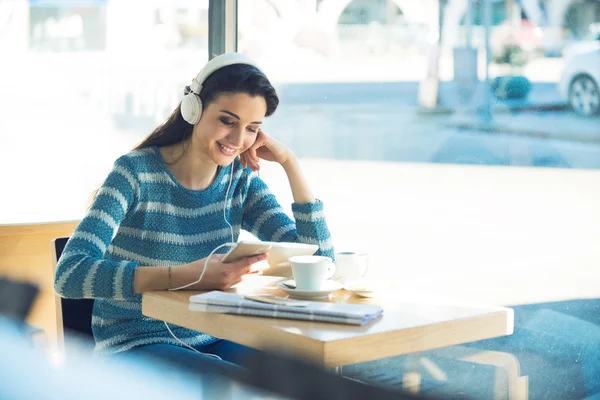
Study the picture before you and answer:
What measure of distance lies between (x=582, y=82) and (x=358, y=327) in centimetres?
140

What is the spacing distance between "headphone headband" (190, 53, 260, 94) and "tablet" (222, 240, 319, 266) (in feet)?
1.69

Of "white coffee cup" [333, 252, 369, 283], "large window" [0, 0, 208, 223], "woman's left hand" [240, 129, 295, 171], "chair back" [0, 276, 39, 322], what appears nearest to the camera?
"chair back" [0, 276, 39, 322]

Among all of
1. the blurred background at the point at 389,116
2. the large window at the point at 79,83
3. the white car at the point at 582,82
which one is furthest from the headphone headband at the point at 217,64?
the large window at the point at 79,83

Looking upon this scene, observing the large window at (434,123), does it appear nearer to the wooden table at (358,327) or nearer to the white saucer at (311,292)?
the wooden table at (358,327)

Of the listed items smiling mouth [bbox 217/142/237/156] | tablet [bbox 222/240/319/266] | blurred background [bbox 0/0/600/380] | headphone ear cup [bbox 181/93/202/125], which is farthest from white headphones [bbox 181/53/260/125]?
blurred background [bbox 0/0/600/380]

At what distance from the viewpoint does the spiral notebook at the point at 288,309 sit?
1527mm

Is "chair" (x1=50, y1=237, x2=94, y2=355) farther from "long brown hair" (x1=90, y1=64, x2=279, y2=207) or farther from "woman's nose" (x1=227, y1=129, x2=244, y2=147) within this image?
"woman's nose" (x1=227, y1=129, x2=244, y2=147)

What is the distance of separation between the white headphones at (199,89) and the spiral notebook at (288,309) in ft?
1.95

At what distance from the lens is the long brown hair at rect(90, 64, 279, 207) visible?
2025 millimetres

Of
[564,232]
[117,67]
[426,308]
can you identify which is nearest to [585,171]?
[564,232]

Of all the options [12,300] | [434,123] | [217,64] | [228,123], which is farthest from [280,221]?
[12,300]

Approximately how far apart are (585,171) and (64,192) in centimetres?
215

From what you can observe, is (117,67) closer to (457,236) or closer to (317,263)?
(457,236)

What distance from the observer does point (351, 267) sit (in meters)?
2.01
